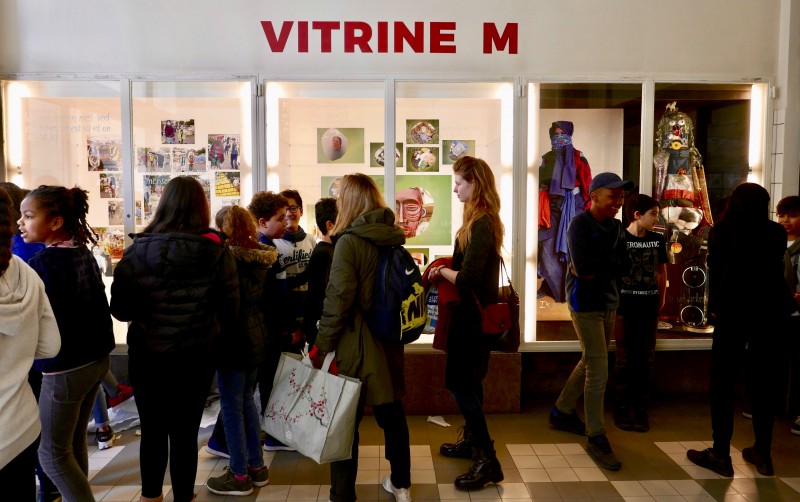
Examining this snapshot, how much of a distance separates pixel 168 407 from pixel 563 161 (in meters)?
3.56

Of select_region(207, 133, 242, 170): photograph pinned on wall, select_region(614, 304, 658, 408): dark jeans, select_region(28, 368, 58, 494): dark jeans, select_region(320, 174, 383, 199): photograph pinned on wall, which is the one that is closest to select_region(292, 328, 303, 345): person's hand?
select_region(28, 368, 58, 494): dark jeans

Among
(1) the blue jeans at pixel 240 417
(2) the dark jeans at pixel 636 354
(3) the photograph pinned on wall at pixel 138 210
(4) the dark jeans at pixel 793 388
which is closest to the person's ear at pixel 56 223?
(1) the blue jeans at pixel 240 417

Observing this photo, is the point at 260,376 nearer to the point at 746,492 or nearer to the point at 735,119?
the point at 746,492

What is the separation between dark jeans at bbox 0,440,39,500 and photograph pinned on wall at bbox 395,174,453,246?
131 inches

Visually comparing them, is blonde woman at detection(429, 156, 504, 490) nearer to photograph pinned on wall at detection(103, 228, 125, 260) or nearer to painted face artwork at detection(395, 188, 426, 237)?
painted face artwork at detection(395, 188, 426, 237)

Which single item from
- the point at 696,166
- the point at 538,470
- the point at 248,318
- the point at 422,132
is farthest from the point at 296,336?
the point at 696,166

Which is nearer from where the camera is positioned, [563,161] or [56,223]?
[56,223]

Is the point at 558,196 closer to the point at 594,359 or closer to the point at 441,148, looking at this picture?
the point at 441,148

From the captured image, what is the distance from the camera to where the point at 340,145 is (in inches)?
193

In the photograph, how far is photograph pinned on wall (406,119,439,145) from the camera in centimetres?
488

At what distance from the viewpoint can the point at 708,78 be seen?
4.76m

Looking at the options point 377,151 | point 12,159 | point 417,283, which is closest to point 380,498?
point 417,283

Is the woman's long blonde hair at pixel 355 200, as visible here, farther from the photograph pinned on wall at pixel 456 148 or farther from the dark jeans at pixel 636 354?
the dark jeans at pixel 636 354

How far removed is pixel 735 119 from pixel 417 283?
3.62m
